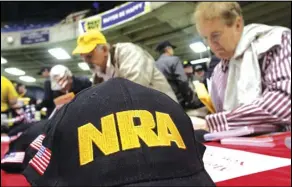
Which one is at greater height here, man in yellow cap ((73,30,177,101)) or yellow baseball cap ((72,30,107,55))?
yellow baseball cap ((72,30,107,55))

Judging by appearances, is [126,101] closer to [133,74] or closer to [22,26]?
[133,74]

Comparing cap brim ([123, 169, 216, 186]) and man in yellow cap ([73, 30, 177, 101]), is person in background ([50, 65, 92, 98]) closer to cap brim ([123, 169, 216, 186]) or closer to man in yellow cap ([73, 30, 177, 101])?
man in yellow cap ([73, 30, 177, 101])

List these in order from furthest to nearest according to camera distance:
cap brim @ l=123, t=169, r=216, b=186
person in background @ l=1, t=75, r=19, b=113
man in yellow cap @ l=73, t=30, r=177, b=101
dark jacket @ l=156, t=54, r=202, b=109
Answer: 1. person in background @ l=1, t=75, r=19, b=113
2. dark jacket @ l=156, t=54, r=202, b=109
3. man in yellow cap @ l=73, t=30, r=177, b=101
4. cap brim @ l=123, t=169, r=216, b=186

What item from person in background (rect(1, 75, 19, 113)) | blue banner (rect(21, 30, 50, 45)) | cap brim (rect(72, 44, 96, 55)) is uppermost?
blue banner (rect(21, 30, 50, 45))

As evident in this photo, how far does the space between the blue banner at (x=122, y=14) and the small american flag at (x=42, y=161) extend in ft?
22.5

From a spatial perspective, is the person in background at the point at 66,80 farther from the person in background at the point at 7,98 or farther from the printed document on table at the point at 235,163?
the printed document on table at the point at 235,163

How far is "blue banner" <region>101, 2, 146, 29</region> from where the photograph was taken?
742 centimetres

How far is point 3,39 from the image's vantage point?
1128 cm

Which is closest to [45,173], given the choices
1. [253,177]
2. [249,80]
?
[253,177]

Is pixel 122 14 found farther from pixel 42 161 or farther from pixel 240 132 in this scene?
pixel 42 161

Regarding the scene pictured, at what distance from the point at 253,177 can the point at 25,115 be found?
242 cm

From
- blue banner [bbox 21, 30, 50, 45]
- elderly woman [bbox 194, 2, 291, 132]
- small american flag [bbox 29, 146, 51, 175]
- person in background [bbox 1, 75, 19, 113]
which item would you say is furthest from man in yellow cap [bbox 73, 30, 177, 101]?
blue banner [bbox 21, 30, 50, 45]

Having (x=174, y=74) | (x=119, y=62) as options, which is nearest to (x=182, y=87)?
(x=174, y=74)

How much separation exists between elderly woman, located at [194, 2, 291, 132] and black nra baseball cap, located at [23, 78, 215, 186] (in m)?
0.61
